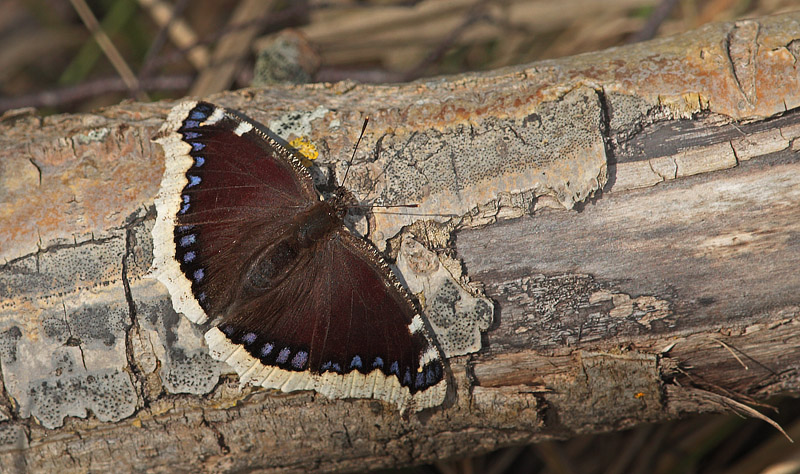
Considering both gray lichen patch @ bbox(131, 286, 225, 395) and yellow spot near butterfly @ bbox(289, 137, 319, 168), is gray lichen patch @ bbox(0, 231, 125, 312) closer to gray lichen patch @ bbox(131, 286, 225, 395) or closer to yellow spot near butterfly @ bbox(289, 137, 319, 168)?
gray lichen patch @ bbox(131, 286, 225, 395)

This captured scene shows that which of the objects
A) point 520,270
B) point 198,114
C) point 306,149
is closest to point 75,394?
point 198,114

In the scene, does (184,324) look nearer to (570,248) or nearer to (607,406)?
(570,248)

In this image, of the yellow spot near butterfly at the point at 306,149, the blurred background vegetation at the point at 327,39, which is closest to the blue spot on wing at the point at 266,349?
the yellow spot near butterfly at the point at 306,149

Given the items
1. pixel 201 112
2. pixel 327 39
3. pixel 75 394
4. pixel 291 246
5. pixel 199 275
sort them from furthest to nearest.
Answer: pixel 327 39
pixel 291 246
pixel 201 112
pixel 199 275
pixel 75 394

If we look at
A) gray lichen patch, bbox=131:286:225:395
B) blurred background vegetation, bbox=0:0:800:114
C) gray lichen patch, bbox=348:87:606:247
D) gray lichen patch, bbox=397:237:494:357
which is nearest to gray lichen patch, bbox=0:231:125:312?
gray lichen patch, bbox=131:286:225:395

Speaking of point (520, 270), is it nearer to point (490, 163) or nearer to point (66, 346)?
point (490, 163)

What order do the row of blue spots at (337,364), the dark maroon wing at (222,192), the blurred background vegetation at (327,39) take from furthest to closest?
the blurred background vegetation at (327,39), the dark maroon wing at (222,192), the row of blue spots at (337,364)

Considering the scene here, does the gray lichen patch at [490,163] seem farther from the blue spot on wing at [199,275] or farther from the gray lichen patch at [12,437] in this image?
the gray lichen patch at [12,437]
